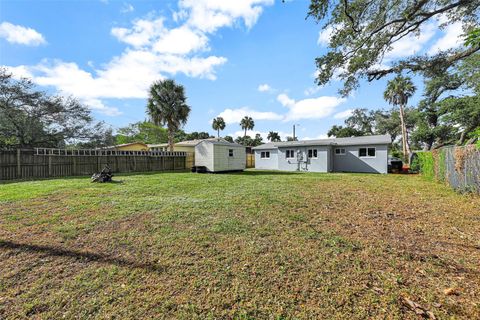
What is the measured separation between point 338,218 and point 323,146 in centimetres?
1320

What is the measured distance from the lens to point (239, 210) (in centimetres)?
524

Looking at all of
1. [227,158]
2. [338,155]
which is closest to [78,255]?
[227,158]

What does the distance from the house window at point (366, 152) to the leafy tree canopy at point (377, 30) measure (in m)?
8.73

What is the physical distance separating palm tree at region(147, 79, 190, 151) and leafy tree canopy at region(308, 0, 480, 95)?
12.8 metres

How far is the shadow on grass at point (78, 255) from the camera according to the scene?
2.77 metres

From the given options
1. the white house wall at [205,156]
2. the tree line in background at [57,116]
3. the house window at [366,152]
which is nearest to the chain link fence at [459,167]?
the house window at [366,152]

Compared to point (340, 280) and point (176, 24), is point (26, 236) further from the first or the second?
point (176, 24)

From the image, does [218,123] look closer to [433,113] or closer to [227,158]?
[227,158]

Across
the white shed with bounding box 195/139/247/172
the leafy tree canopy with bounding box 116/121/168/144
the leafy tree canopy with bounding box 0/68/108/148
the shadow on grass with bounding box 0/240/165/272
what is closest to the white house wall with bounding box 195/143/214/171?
the white shed with bounding box 195/139/247/172

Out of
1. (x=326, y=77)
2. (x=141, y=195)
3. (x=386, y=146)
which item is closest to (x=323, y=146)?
(x=386, y=146)

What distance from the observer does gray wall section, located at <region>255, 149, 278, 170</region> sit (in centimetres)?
2108

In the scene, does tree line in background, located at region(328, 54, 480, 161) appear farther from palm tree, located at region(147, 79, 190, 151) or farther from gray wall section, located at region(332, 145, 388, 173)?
palm tree, located at region(147, 79, 190, 151)

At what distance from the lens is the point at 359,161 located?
1666 cm

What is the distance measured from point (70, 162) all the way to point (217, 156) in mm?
9310
